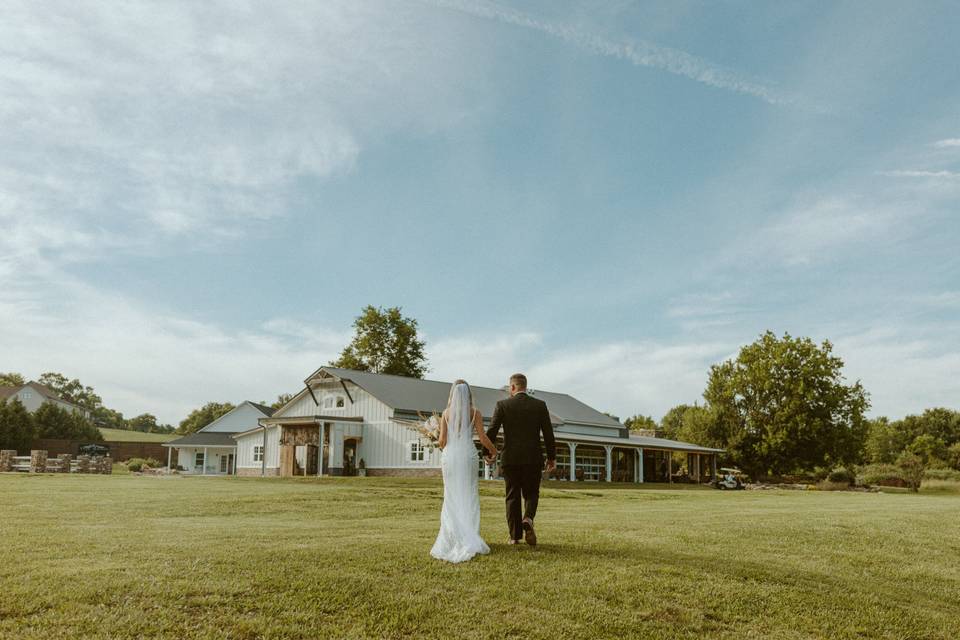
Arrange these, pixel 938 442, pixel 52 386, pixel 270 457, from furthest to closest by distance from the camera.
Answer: pixel 52 386
pixel 938 442
pixel 270 457

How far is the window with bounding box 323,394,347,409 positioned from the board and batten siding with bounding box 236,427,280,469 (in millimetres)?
3438

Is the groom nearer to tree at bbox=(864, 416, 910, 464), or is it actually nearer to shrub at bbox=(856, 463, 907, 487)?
shrub at bbox=(856, 463, 907, 487)

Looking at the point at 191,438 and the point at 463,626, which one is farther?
the point at 191,438

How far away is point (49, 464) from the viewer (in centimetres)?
3956

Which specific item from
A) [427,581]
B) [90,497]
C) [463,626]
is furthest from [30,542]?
[90,497]

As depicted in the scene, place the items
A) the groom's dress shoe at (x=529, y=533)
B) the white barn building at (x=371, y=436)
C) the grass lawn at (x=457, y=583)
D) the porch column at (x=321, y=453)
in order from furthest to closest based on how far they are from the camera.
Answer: the porch column at (x=321, y=453), the white barn building at (x=371, y=436), the groom's dress shoe at (x=529, y=533), the grass lawn at (x=457, y=583)

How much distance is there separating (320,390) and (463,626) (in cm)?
4042

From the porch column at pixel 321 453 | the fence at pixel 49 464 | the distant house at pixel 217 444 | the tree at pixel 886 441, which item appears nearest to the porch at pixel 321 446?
the porch column at pixel 321 453

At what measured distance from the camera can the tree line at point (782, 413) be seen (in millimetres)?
57312

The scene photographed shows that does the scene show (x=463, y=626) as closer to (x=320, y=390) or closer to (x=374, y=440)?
(x=374, y=440)

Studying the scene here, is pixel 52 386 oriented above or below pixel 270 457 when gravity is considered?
above

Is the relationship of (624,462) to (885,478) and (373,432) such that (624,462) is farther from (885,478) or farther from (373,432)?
(373,432)

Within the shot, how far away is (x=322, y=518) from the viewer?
14977mm

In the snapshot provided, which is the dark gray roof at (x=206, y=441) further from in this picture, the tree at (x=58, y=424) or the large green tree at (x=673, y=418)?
the large green tree at (x=673, y=418)
